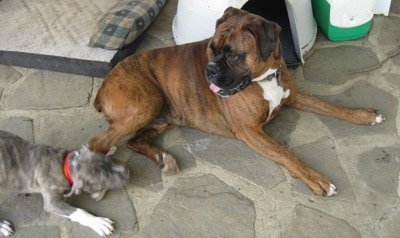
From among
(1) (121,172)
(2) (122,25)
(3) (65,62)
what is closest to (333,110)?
(1) (121,172)

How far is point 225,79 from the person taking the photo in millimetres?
3133

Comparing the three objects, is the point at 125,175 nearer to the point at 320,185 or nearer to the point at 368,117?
the point at 320,185

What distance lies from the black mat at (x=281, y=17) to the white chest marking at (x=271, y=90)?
0.82 meters

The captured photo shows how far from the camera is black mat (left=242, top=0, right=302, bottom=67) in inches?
169

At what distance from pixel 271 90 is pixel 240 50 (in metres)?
0.46

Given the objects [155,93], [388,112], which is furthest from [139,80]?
[388,112]

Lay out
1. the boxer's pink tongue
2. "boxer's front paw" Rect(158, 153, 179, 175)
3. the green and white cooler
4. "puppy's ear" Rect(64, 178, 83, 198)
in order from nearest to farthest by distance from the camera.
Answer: "puppy's ear" Rect(64, 178, 83, 198) < the boxer's pink tongue < "boxer's front paw" Rect(158, 153, 179, 175) < the green and white cooler

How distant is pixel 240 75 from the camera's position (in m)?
3.17

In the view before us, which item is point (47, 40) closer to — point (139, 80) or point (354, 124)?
point (139, 80)

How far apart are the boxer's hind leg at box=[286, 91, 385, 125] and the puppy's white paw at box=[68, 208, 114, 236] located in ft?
5.41

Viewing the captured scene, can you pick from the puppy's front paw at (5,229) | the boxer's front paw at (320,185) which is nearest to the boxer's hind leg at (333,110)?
the boxer's front paw at (320,185)

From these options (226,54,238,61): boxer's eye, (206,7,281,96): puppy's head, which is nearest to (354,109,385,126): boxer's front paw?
(206,7,281,96): puppy's head

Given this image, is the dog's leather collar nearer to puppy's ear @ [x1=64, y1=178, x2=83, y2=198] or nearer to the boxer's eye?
the boxer's eye

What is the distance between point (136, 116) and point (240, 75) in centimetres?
82
